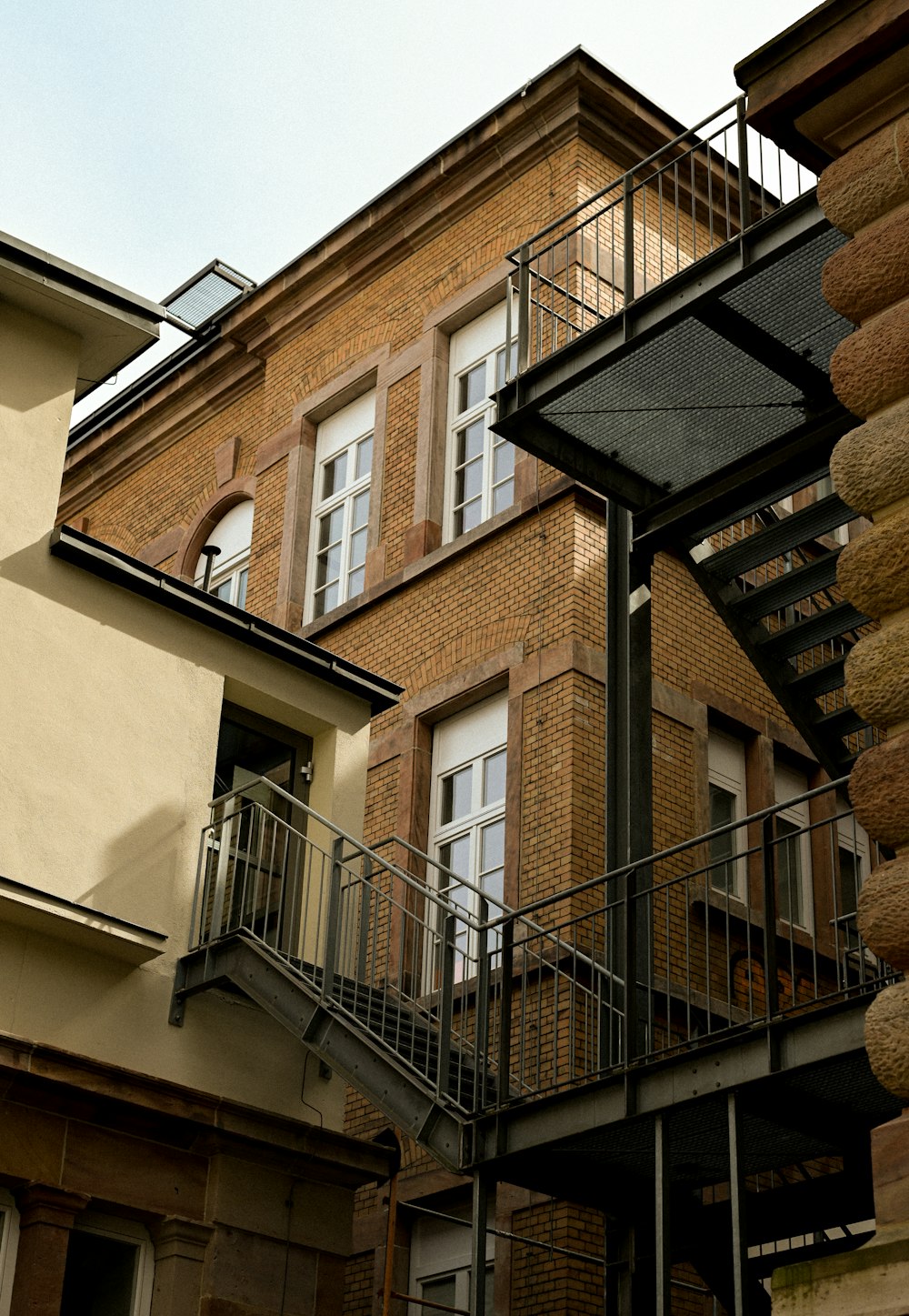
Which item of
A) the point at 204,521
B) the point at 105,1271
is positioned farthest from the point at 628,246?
the point at 204,521

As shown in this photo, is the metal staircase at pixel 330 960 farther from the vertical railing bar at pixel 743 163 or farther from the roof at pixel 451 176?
the roof at pixel 451 176

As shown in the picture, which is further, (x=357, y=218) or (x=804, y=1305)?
(x=357, y=218)

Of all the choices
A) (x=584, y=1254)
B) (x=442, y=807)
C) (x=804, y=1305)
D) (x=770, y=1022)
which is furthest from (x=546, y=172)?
(x=804, y=1305)

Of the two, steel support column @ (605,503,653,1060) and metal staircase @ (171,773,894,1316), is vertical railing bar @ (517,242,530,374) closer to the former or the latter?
steel support column @ (605,503,653,1060)

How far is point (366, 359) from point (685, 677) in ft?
20.5

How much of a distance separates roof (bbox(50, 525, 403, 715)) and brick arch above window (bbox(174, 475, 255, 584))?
8.78 meters

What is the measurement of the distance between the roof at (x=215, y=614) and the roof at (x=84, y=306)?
1.44 m

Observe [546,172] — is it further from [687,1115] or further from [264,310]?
[687,1115]

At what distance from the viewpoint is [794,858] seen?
18453 mm

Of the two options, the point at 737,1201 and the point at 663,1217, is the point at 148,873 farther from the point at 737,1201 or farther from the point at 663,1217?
the point at 737,1201

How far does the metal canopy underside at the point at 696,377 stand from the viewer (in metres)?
11.6

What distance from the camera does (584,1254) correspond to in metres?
14.5

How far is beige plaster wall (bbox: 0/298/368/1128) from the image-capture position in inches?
488

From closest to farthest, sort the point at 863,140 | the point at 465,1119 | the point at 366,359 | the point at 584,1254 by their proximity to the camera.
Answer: the point at 863,140
the point at 465,1119
the point at 584,1254
the point at 366,359
